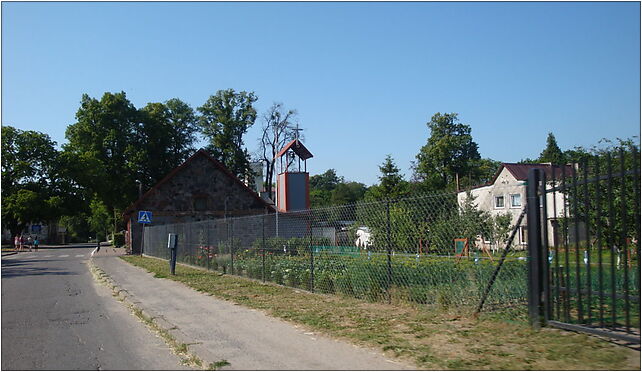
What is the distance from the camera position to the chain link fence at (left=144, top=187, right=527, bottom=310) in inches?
303

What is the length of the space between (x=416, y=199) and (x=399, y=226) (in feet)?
2.23

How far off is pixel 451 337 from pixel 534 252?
1.40 m

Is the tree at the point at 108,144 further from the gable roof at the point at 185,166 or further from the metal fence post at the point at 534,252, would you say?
the metal fence post at the point at 534,252

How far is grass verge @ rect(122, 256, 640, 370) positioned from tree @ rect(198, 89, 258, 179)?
53.2m

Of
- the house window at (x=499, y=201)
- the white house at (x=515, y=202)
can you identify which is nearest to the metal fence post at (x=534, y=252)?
the white house at (x=515, y=202)

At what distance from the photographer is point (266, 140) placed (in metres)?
65.5

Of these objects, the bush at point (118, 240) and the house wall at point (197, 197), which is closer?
the house wall at point (197, 197)

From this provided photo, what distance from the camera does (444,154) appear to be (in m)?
68.3

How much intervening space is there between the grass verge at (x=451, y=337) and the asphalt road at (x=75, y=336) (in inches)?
83.9

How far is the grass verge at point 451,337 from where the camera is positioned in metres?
5.73

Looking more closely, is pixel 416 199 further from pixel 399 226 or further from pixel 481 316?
pixel 481 316

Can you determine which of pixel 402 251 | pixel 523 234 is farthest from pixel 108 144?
pixel 523 234

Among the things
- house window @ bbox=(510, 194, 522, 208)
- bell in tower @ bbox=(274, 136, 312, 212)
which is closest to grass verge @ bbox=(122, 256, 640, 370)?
house window @ bbox=(510, 194, 522, 208)

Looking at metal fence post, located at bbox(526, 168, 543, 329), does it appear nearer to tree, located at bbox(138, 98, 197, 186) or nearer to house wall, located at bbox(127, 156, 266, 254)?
house wall, located at bbox(127, 156, 266, 254)
